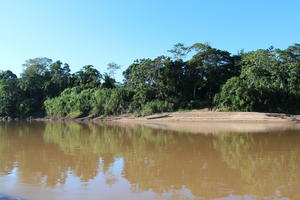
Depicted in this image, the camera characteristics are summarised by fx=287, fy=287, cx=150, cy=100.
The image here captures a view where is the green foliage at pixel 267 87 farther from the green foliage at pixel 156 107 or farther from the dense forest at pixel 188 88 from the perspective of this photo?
the green foliage at pixel 156 107

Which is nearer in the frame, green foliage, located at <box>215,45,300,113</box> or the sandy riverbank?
the sandy riverbank

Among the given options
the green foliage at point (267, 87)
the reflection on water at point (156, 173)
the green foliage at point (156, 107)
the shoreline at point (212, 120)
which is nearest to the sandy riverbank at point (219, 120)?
the shoreline at point (212, 120)

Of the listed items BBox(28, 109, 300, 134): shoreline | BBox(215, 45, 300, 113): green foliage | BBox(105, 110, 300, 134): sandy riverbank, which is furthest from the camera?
BBox(215, 45, 300, 113): green foliage

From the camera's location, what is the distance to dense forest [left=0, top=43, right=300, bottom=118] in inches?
1259

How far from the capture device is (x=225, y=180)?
24.4ft

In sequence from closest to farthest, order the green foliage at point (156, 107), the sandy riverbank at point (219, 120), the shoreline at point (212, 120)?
the shoreline at point (212, 120) < the sandy riverbank at point (219, 120) < the green foliage at point (156, 107)

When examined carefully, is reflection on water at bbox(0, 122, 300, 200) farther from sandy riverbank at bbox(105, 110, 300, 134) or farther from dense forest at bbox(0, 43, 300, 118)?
dense forest at bbox(0, 43, 300, 118)

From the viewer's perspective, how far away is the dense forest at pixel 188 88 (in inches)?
1259

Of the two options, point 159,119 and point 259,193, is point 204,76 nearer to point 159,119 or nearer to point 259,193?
point 159,119

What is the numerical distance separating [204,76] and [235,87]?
7.23m

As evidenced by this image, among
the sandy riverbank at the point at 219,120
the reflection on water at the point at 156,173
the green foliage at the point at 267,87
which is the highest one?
the green foliage at the point at 267,87

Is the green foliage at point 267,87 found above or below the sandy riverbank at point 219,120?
above

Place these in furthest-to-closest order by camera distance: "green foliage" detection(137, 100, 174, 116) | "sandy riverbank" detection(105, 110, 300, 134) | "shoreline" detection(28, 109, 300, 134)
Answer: "green foliage" detection(137, 100, 174, 116) → "sandy riverbank" detection(105, 110, 300, 134) → "shoreline" detection(28, 109, 300, 134)

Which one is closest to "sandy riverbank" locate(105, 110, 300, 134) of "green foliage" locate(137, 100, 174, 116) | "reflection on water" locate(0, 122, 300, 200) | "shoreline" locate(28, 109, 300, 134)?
"shoreline" locate(28, 109, 300, 134)
